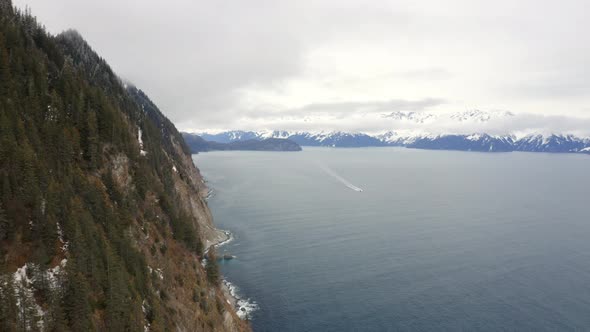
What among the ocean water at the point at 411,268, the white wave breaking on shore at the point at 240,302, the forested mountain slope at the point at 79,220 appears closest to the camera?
the forested mountain slope at the point at 79,220

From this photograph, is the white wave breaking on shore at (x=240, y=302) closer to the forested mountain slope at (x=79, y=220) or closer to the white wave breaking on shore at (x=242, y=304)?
the white wave breaking on shore at (x=242, y=304)

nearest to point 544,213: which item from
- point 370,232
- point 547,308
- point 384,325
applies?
point 370,232

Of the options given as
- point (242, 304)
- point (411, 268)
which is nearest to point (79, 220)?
point (242, 304)

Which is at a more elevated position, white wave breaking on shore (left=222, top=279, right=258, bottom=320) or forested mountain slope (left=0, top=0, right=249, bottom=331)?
forested mountain slope (left=0, top=0, right=249, bottom=331)

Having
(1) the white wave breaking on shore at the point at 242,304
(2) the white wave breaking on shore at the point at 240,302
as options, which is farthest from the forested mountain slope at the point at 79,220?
(2) the white wave breaking on shore at the point at 240,302

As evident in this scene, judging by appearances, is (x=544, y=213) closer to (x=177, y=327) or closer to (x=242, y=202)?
(x=242, y=202)

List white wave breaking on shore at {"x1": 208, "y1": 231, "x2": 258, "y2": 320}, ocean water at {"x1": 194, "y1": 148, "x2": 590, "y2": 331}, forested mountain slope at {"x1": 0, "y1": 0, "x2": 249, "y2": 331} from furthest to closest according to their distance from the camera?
white wave breaking on shore at {"x1": 208, "y1": 231, "x2": 258, "y2": 320}
ocean water at {"x1": 194, "y1": 148, "x2": 590, "y2": 331}
forested mountain slope at {"x1": 0, "y1": 0, "x2": 249, "y2": 331}

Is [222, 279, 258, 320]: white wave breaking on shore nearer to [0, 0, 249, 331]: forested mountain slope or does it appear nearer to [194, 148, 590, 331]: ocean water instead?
[194, 148, 590, 331]: ocean water

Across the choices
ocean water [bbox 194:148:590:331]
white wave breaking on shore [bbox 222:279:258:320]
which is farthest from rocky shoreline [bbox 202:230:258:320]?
ocean water [bbox 194:148:590:331]

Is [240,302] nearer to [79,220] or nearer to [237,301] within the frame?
[237,301]
